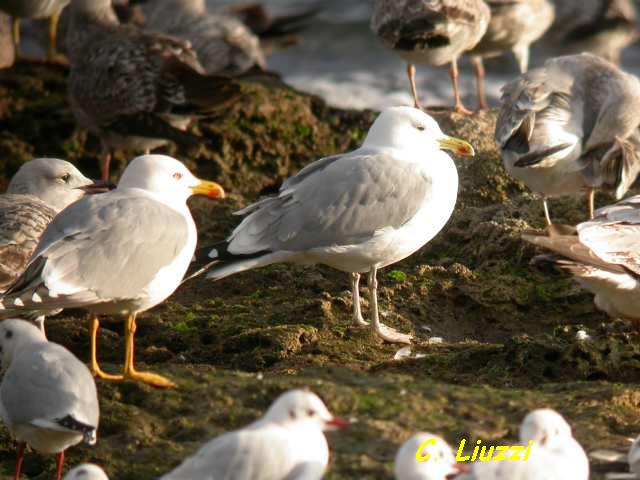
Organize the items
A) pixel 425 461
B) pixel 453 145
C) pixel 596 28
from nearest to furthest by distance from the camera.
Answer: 1. pixel 425 461
2. pixel 453 145
3. pixel 596 28

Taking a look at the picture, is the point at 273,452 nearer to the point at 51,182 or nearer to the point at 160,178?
the point at 160,178

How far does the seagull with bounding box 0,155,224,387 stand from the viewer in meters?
7.45

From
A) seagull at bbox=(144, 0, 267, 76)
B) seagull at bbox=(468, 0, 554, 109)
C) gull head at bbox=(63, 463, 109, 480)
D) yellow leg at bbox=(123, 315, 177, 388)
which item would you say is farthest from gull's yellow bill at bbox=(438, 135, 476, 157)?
seagull at bbox=(144, 0, 267, 76)

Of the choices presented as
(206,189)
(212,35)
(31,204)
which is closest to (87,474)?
(206,189)

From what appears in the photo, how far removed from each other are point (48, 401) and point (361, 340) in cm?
262

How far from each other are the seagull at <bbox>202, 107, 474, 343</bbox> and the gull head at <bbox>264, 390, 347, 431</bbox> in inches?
109

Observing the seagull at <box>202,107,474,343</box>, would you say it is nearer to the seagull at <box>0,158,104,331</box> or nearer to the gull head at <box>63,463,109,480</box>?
the seagull at <box>0,158,104,331</box>

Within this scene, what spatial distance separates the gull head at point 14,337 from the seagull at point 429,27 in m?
5.79

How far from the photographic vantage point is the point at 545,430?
5.95 meters

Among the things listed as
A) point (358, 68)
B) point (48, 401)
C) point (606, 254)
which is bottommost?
point (358, 68)

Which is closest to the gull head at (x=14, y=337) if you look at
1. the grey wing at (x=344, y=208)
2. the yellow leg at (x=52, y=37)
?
the grey wing at (x=344, y=208)

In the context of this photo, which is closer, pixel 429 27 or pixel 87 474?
pixel 87 474

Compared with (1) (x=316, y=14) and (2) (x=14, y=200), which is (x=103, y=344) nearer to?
(2) (x=14, y=200)

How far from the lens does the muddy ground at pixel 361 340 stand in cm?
698
